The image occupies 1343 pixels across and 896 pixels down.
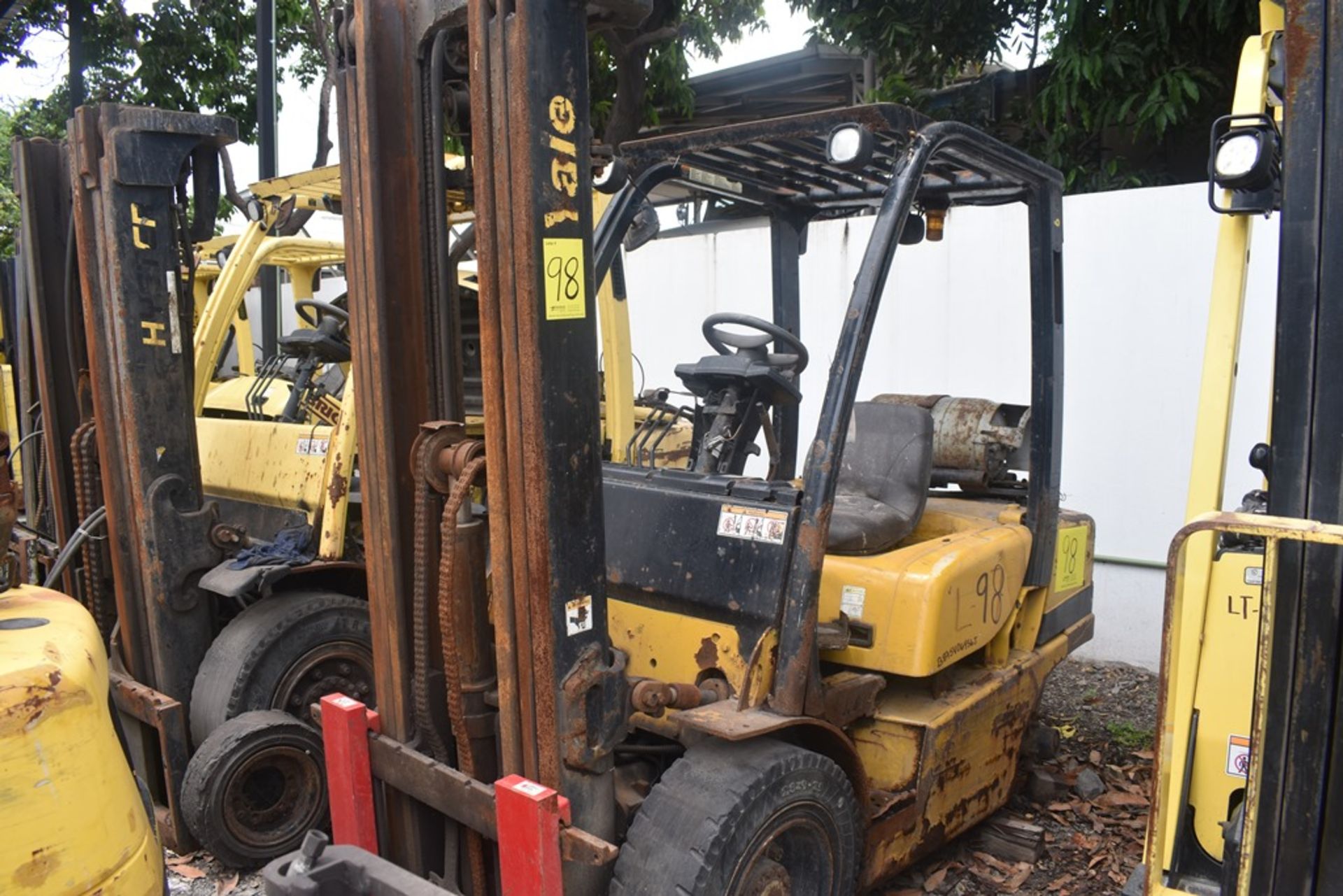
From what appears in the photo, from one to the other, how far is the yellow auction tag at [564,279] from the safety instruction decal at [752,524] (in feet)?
3.01

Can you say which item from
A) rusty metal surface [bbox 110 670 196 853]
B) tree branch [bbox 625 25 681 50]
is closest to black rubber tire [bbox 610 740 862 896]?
rusty metal surface [bbox 110 670 196 853]

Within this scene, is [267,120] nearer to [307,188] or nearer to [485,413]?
[307,188]

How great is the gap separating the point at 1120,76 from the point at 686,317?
3.61m

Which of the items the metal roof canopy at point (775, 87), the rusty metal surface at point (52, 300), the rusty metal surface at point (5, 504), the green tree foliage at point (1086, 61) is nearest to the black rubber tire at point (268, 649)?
the rusty metal surface at point (52, 300)

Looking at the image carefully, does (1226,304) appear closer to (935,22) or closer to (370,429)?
(370,429)

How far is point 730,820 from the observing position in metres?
2.60

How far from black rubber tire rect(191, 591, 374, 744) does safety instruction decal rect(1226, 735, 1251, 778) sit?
3236mm

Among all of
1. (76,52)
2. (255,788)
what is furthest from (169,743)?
(76,52)

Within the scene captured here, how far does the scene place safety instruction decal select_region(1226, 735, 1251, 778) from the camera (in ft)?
8.24

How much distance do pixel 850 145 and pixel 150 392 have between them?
9.20 ft

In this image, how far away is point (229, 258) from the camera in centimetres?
583

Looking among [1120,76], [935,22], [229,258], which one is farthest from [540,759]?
[935,22]

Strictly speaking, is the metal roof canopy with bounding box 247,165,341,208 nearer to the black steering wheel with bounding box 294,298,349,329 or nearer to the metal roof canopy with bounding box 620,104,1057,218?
the black steering wheel with bounding box 294,298,349,329

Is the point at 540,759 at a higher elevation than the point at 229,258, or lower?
lower
